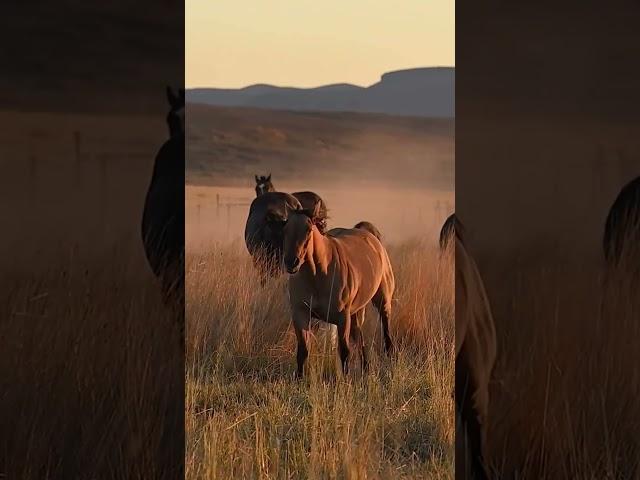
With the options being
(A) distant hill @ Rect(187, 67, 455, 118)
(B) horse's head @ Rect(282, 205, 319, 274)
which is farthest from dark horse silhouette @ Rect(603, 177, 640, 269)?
(A) distant hill @ Rect(187, 67, 455, 118)

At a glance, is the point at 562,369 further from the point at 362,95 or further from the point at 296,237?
the point at 362,95

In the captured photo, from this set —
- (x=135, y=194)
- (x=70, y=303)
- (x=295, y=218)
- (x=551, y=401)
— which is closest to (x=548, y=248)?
(x=551, y=401)

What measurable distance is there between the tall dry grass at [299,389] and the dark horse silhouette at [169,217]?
1.97m

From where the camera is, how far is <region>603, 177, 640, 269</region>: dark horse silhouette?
2.34m

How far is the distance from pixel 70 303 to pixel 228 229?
434cm

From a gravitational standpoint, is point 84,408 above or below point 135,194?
below

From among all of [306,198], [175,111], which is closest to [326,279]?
[306,198]

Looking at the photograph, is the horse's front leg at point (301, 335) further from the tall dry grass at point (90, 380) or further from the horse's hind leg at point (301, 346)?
the tall dry grass at point (90, 380)

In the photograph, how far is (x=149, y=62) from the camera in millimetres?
2201

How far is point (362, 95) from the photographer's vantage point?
810cm

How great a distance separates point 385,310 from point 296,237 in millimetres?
1249

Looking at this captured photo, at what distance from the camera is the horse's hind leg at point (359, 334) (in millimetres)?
5094

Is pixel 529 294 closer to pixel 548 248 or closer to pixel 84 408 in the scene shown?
pixel 548 248

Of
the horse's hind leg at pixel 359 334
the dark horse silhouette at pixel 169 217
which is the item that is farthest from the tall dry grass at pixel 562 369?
the horse's hind leg at pixel 359 334
